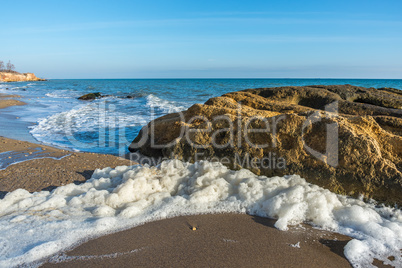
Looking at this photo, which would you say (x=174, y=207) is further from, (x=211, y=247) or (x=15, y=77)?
(x=15, y=77)

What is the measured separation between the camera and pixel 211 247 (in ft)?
7.39

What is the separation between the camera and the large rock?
3.06 meters

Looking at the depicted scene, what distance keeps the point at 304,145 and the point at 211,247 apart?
5.92ft

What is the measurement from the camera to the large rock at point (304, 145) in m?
3.06

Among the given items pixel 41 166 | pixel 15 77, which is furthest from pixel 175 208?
pixel 15 77

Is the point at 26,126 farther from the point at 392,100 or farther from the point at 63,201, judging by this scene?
the point at 392,100

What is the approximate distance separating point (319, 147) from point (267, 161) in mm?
622

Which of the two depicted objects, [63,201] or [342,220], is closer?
[342,220]

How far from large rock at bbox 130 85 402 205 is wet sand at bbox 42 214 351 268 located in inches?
35.1

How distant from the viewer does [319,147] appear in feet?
10.9

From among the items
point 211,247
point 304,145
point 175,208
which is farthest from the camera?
point 304,145

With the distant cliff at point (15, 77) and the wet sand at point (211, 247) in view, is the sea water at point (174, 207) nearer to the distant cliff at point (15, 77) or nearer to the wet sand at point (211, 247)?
the wet sand at point (211, 247)

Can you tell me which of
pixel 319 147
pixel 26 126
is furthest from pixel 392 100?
pixel 26 126

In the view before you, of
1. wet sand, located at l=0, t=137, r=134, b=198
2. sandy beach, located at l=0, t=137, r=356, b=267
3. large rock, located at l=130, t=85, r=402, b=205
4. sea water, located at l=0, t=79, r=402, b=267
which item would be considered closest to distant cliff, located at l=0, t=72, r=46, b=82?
wet sand, located at l=0, t=137, r=134, b=198
